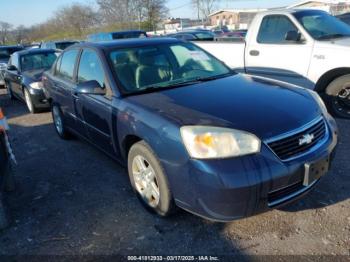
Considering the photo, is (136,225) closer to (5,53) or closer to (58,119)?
(58,119)

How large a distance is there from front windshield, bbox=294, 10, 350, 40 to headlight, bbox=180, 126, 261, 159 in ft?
12.4

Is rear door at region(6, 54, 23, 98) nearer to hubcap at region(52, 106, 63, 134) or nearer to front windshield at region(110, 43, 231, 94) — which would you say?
hubcap at region(52, 106, 63, 134)

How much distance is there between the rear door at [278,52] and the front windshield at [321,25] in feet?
0.53

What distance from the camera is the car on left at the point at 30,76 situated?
757 cm

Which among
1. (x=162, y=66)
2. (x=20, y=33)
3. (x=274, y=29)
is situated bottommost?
(x=20, y=33)

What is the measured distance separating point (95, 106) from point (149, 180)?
121cm

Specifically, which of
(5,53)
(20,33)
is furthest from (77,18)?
(5,53)

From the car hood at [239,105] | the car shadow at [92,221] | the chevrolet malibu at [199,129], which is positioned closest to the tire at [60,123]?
the car shadow at [92,221]

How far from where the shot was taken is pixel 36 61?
349 inches

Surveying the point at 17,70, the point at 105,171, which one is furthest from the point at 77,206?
the point at 17,70

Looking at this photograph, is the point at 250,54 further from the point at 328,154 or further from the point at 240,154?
the point at 240,154

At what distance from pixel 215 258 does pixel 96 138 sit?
84.2 inches

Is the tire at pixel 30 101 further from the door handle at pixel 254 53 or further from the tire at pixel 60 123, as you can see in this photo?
the door handle at pixel 254 53

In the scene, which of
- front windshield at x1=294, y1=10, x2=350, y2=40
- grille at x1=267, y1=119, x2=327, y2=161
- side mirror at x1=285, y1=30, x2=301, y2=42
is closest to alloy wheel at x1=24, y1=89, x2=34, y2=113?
side mirror at x1=285, y1=30, x2=301, y2=42
